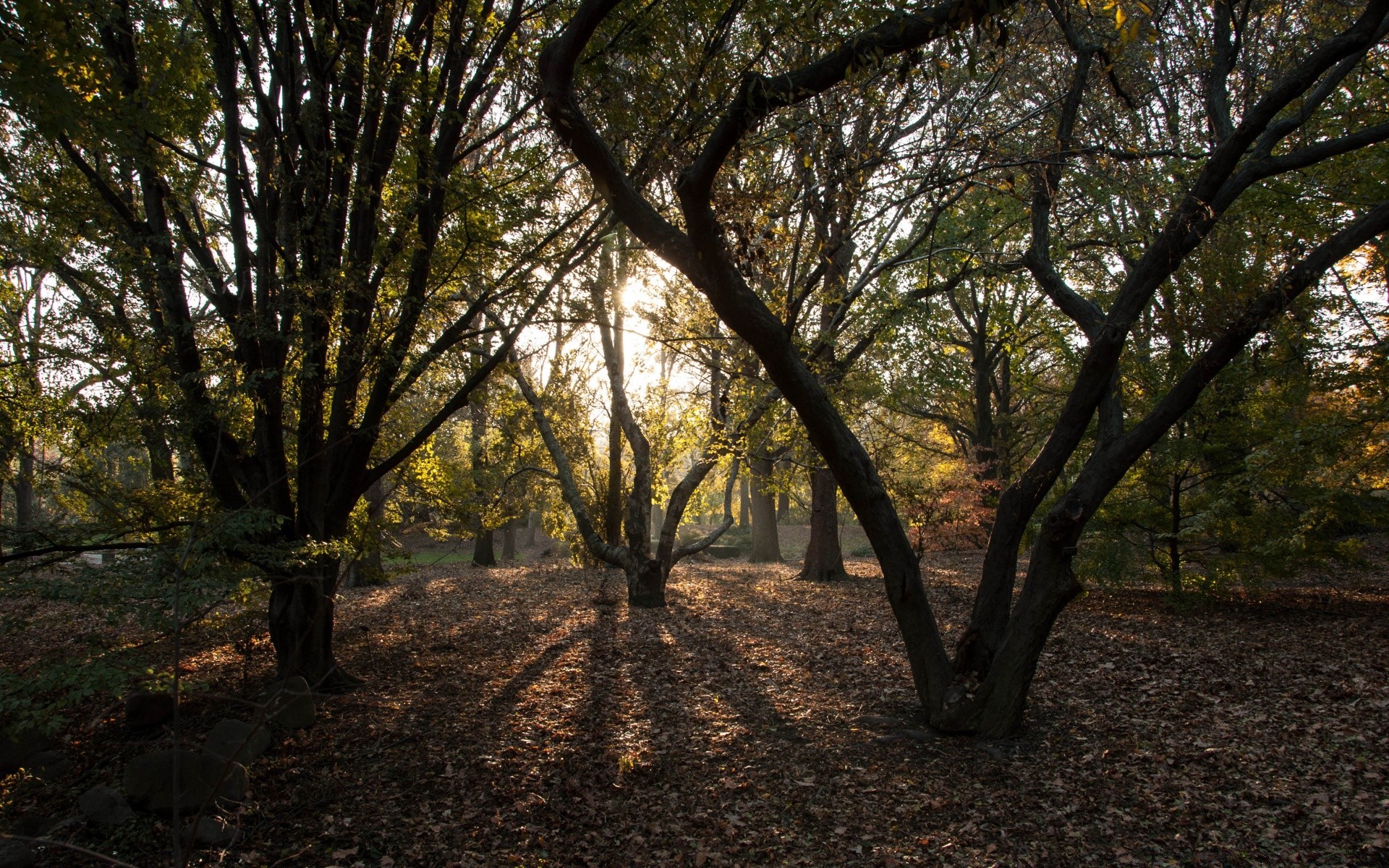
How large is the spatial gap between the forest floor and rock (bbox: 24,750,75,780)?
89 mm

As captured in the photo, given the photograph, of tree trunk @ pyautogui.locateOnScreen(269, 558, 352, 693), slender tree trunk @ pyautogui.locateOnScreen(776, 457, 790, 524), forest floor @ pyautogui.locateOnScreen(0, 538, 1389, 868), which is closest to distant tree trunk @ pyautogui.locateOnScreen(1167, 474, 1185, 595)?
forest floor @ pyautogui.locateOnScreen(0, 538, 1389, 868)

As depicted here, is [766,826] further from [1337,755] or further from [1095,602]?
[1095,602]

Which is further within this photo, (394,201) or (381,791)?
(394,201)

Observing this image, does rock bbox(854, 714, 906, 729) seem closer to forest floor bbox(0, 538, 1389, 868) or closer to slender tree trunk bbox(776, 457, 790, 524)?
forest floor bbox(0, 538, 1389, 868)

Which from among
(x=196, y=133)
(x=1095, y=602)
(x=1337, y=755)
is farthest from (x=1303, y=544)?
(x=196, y=133)

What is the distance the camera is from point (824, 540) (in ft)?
48.1

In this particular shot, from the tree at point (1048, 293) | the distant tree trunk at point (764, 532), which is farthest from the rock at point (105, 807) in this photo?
the distant tree trunk at point (764, 532)

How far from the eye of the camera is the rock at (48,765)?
210 inches

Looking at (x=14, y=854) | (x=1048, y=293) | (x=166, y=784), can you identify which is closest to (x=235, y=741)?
(x=166, y=784)

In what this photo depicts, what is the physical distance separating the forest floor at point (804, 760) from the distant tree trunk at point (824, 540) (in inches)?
215

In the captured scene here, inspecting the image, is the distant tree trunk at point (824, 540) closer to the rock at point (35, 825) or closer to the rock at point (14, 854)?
the rock at point (35, 825)

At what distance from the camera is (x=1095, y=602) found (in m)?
10.5

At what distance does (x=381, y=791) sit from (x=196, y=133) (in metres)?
5.83

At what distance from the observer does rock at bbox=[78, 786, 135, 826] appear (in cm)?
461
